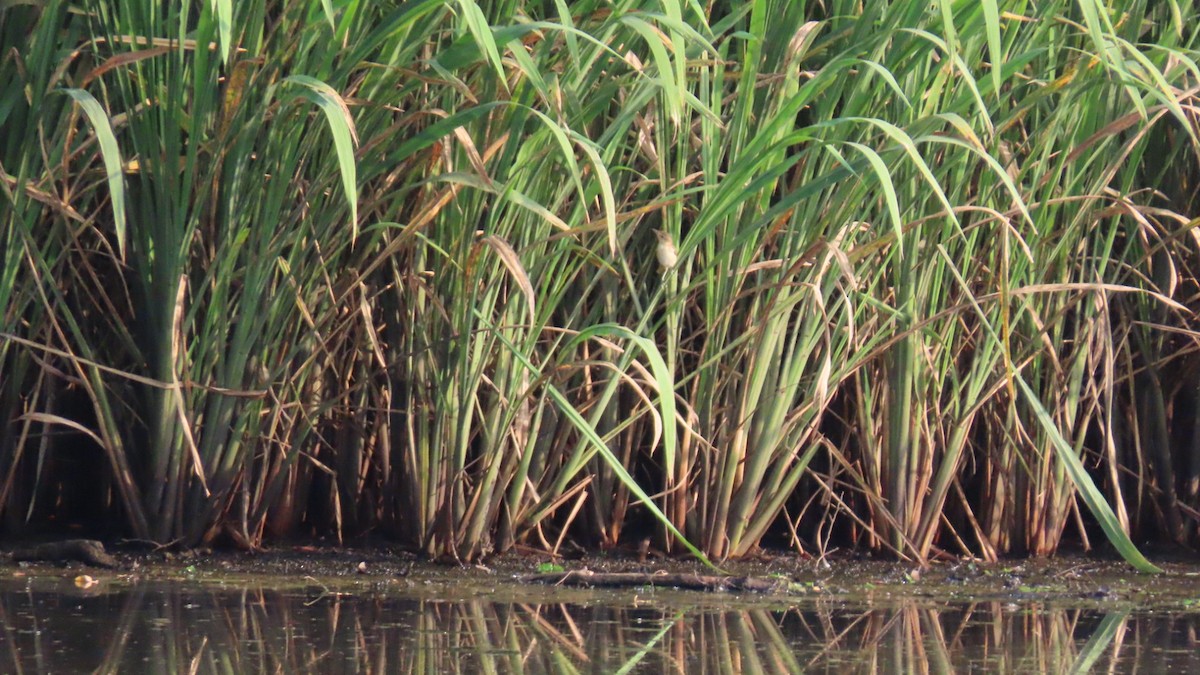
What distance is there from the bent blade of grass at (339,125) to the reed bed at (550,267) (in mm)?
16

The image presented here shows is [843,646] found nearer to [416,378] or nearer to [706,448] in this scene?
[706,448]

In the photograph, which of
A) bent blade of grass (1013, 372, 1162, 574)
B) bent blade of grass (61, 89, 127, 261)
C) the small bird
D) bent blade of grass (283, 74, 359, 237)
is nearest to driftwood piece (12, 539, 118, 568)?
bent blade of grass (61, 89, 127, 261)

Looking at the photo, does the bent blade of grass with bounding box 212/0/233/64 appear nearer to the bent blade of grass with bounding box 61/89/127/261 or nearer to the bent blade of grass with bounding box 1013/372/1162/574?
the bent blade of grass with bounding box 61/89/127/261

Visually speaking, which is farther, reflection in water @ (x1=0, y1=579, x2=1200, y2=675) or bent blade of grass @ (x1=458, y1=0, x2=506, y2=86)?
bent blade of grass @ (x1=458, y1=0, x2=506, y2=86)

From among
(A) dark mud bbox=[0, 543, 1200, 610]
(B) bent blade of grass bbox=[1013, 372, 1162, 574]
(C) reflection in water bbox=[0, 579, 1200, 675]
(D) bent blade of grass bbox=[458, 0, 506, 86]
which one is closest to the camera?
(C) reflection in water bbox=[0, 579, 1200, 675]

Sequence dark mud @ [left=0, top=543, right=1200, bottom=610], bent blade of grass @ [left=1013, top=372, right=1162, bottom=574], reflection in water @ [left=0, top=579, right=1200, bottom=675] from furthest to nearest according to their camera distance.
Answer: dark mud @ [left=0, top=543, right=1200, bottom=610]
bent blade of grass @ [left=1013, top=372, right=1162, bottom=574]
reflection in water @ [left=0, top=579, right=1200, bottom=675]

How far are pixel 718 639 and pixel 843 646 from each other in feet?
0.50

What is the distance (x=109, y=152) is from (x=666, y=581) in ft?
3.26

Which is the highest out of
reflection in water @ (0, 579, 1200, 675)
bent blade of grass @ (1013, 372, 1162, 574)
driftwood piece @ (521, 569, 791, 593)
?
bent blade of grass @ (1013, 372, 1162, 574)

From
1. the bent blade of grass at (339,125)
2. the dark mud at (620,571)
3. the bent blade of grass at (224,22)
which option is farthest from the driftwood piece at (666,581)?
the bent blade of grass at (224,22)

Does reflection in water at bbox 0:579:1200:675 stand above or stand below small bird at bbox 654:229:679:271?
below

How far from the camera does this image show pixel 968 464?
274 cm

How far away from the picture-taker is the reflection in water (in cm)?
159

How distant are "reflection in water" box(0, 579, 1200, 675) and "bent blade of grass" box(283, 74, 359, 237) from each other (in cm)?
51
